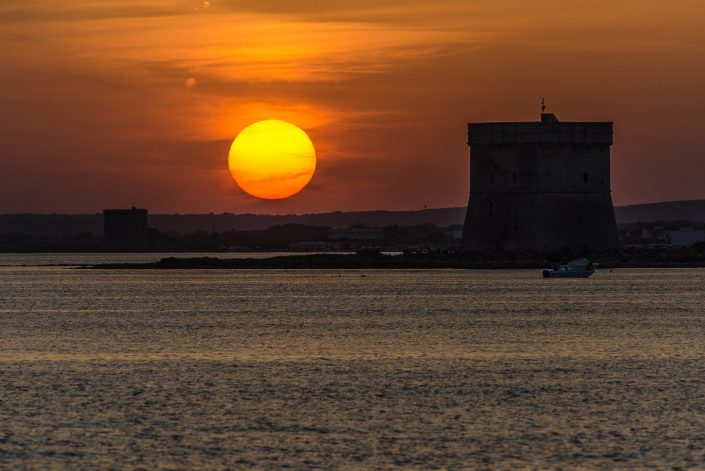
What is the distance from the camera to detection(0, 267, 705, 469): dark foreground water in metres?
20.2

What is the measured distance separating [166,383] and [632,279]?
6316cm

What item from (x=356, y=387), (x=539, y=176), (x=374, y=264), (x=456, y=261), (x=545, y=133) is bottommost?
(x=356, y=387)

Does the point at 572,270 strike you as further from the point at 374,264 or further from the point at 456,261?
the point at 374,264

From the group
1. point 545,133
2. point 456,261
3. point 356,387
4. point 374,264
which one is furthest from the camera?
point 374,264

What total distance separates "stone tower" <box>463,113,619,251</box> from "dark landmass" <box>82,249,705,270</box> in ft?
8.58

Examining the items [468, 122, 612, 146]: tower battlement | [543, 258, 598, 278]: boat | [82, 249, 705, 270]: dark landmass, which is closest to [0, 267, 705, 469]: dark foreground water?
[543, 258, 598, 278]: boat

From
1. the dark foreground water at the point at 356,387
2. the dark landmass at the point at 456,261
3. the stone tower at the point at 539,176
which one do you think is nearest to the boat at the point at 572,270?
the stone tower at the point at 539,176

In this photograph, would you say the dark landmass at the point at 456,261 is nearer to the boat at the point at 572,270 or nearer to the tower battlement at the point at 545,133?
the boat at the point at 572,270

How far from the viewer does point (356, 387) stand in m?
27.4

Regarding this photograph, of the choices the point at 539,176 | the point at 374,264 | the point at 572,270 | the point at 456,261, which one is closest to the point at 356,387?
the point at 572,270

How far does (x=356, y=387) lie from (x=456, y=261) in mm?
69514

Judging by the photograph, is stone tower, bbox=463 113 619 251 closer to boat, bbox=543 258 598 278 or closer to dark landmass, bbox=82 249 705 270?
dark landmass, bbox=82 249 705 270

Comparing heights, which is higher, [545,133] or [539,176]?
[545,133]

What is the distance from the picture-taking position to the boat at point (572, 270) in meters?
81.4
